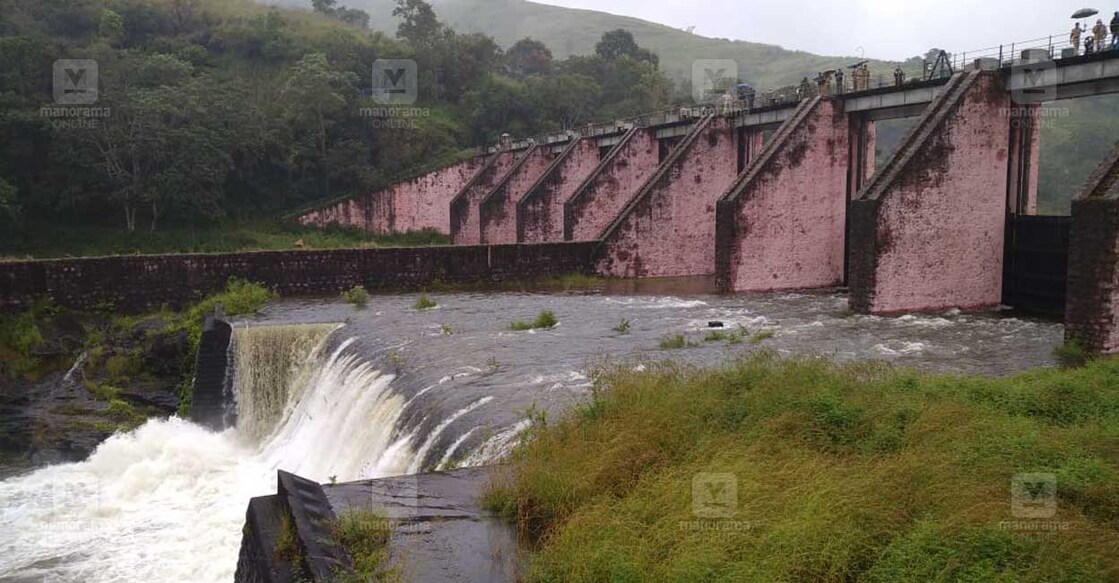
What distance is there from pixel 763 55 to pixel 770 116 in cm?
11211

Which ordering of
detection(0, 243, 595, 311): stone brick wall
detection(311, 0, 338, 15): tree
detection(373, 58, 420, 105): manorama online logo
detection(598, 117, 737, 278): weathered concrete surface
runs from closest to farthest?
detection(0, 243, 595, 311): stone brick wall
detection(598, 117, 737, 278): weathered concrete surface
detection(373, 58, 420, 105): manorama online logo
detection(311, 0, 338, 15): tree

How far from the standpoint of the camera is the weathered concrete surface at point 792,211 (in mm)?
20266

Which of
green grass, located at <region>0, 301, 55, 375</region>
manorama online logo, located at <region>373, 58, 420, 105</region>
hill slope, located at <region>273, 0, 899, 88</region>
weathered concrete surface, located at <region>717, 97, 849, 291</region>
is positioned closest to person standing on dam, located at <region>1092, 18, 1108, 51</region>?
weathered concrete surface, located at <region>717, 97, 849, 291</region>

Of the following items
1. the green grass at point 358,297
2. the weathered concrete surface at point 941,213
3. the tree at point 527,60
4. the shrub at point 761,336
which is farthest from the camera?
the tree at point 527,60

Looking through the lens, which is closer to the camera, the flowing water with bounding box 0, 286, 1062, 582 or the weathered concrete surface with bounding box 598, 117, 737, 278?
the flowing water with bounding box 0, 286, 1062, 582

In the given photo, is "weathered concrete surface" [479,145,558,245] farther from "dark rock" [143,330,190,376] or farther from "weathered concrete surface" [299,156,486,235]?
"dark rock" [143,330,190,376]

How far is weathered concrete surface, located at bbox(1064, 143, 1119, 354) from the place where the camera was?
1159 cm

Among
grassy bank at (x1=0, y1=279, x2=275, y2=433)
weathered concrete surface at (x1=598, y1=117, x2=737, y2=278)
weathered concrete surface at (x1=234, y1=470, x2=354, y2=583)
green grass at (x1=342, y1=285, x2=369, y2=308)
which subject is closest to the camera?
weathered concrete surface at (x1=234, y1=470, x2=354, y2=583)

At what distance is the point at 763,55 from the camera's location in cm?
12912

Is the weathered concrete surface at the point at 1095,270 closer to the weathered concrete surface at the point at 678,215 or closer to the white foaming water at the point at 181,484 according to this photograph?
the white foaming water at the point at 181,484

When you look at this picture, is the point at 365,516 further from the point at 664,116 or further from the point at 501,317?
the point at 664,116

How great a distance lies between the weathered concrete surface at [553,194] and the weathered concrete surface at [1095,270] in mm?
18509

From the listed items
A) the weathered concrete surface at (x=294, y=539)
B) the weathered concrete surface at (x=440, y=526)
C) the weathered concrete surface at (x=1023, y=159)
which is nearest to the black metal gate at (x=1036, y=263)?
the weathered concrete surface at (x=1023, y=159)

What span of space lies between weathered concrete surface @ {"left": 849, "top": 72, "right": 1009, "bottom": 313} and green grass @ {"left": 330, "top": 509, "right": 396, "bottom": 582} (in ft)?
40.1
